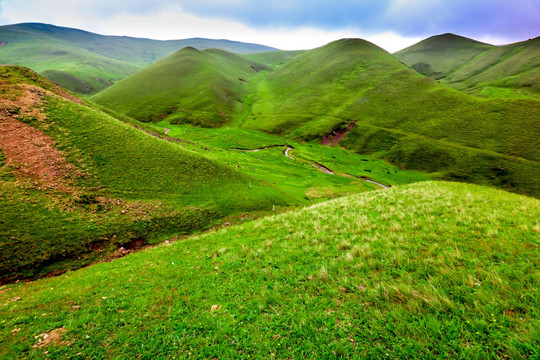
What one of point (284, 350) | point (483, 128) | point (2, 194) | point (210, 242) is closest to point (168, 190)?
point (2, 194)

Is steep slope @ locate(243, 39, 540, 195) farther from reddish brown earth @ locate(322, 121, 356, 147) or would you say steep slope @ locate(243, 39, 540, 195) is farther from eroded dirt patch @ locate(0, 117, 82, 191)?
eroded dirt patch @ locate(0, 117, 82, 191)

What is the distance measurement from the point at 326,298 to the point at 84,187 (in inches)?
1337

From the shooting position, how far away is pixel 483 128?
106m

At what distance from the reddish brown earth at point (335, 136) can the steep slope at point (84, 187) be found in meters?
91.2

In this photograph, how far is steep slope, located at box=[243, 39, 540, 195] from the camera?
298 feet

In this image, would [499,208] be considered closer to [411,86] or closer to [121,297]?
[121,297]

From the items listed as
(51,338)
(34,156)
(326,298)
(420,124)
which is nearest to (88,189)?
(34,156)

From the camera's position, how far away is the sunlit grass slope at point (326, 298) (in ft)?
19.7

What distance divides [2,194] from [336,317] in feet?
114

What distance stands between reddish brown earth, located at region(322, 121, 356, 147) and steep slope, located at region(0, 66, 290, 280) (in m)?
91.2

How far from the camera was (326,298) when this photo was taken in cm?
843

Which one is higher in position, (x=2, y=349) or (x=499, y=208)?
(x=499, y=208)

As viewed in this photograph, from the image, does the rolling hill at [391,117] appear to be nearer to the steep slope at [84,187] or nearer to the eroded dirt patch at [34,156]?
the steep slope at [84,187]

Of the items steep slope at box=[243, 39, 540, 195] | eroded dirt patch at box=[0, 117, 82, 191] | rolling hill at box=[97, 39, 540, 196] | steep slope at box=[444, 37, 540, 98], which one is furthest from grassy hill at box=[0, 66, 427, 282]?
steep slope at box=[444, 37, 540, 98]
